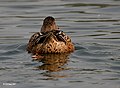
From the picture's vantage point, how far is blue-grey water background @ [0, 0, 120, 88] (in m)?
10.9

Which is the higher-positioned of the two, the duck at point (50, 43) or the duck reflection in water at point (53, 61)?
the duck at point (50, 43)

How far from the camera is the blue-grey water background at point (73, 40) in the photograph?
35.6ft

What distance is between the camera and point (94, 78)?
10984mm

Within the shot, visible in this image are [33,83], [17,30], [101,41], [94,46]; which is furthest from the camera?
[17,30]

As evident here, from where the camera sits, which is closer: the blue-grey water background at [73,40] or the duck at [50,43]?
the blue-grey water background at [73,40]

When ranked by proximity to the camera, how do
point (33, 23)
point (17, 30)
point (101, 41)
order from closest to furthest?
point (101, 41)
point (17, 30)
point (33, 23)

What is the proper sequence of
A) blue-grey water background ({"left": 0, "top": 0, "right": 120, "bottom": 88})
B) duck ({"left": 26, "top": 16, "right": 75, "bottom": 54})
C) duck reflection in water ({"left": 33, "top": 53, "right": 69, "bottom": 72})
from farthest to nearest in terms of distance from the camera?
duck ({"left": 26, "top": 16, "right": 75, "bottom": 54})
duck reflection in water ({"left": 33, "top": 53, "right": 69, "bottom": 72})
blue-grey water background ({"left": 0, "top": 0, "right": 120, "bottom": 88})

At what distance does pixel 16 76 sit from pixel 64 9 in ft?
32.5

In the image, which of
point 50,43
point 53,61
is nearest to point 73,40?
point 50,43

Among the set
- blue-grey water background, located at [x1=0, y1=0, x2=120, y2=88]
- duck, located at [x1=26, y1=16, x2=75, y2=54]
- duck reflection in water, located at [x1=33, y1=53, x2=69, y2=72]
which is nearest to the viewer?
blue-grey water background, located at [x1=0, y1=0, x2=120, y2=88]

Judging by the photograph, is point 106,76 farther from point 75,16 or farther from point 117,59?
point 75,16

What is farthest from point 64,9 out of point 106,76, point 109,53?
point 106,76

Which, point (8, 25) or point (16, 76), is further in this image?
point (8, 25)

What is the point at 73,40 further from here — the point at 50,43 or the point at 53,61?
the point at 53,61
